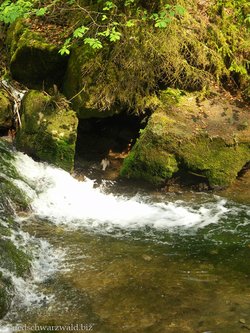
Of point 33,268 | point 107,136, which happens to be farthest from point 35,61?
point 33,268

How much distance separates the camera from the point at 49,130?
7180mm

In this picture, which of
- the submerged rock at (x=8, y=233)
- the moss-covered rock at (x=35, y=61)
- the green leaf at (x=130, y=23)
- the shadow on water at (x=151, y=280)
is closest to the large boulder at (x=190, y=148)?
the shadow on water at (x=151, y=280)

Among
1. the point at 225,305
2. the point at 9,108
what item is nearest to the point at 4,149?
the point at 9,108

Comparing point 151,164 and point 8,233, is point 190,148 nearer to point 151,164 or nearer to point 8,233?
point 151,164

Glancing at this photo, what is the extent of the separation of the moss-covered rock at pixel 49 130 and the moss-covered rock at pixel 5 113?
1.96 ft

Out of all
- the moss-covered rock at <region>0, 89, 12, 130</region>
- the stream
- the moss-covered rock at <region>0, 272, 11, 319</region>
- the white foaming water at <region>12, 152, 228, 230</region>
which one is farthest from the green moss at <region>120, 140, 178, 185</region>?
the moss-covered rock at <region>0, 272, 11, 319</region>

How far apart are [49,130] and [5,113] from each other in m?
1.39

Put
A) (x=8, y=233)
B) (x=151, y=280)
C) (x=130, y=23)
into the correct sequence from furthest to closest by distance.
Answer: (x=130, y=23) < (x=8, y=233) < (x=151, y=280)

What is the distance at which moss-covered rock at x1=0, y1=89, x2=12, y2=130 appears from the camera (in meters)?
8.00

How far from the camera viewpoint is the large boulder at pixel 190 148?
22.4ft

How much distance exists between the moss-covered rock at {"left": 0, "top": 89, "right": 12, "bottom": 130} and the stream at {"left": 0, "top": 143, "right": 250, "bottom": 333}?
1075mm

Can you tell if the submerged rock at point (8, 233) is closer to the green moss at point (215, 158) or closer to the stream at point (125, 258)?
the stream at point (125, 258)

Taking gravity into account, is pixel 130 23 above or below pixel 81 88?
above

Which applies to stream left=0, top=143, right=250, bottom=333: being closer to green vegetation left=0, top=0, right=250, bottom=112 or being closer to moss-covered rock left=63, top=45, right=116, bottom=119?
moss-covered rock left=63, top=45, right=116, bottom=119
